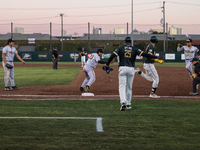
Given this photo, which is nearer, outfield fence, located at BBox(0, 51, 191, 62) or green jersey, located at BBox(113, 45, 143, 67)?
green jersey, located at BBox(113, 45, 143, 67)

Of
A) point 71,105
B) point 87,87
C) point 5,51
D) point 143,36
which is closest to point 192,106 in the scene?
point 71,105

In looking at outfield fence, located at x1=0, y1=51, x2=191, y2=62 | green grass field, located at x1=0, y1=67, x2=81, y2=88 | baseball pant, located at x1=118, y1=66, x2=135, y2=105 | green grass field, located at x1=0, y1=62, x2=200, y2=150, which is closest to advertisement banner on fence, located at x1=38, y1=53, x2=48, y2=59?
outfield fence, located at x1=0, y1=51, x2=191, y2=62

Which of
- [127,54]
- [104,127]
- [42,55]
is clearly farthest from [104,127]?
[42,55]

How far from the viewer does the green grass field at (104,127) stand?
15.9ft

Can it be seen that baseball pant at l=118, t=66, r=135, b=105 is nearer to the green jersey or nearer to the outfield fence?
the green jersey

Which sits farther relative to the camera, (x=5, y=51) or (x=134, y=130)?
(x=5, y=51)

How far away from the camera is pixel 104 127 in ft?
19.7

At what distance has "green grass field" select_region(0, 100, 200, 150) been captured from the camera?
485 cm

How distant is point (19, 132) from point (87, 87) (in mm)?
6221

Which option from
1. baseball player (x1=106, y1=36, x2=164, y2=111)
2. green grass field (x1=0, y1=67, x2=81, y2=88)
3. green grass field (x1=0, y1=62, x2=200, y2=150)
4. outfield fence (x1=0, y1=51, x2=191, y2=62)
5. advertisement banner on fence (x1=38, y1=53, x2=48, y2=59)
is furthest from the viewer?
advertisement banner on fence (x1=38, y1=53, x2=48, y2=59)

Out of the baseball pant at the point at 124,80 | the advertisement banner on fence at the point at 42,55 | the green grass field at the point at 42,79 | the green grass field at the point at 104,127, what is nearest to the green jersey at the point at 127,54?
the baseball pant at the point at 124,80

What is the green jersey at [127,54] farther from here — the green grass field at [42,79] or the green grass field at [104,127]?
the green grass field at [42,79]

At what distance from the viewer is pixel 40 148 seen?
4.59m

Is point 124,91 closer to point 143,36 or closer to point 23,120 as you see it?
point 23,120
